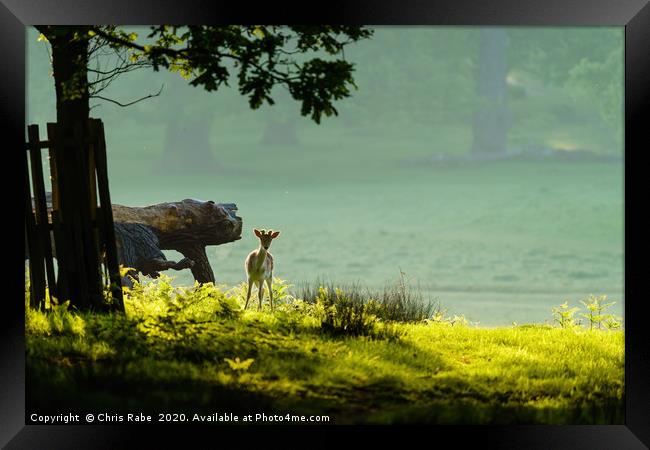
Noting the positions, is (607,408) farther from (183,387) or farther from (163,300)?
(163,300)

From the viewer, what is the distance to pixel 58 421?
7223 mm

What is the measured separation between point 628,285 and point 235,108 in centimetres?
1001

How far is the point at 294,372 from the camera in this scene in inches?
291

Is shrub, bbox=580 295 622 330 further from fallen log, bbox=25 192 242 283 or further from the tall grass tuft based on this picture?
fallen log, bbox=25 192 242 283

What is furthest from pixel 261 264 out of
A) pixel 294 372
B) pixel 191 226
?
pixel 294 372

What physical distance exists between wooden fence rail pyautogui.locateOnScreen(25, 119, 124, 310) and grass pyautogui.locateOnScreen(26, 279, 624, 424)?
0.92 ft

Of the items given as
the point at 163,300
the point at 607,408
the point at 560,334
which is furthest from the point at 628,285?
the point at 163,300

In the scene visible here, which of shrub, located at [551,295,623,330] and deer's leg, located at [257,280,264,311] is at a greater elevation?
deer's leg, located at [257,280,264,311]

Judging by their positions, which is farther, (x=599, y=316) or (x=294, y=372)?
(x=599, y=316)

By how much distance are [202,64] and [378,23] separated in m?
1.88

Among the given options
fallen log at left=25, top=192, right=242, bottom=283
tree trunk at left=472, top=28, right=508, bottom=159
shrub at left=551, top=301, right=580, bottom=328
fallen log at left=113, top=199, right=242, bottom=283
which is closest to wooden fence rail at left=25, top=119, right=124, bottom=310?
fallen log at left=25, top=192, right=242, bottom=283

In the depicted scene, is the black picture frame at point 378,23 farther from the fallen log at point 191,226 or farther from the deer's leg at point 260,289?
the fallen log at point 191,226

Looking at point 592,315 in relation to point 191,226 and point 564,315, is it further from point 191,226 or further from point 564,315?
point 191,226

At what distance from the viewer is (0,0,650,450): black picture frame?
696 cm
